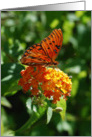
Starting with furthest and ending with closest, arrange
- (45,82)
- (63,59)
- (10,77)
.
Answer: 1. (63,59)
2. (10,77)
3. (45,82)

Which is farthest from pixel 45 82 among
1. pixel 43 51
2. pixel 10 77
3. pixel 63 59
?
pixel 63 59

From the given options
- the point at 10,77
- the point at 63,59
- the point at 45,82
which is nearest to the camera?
the point at 45,82

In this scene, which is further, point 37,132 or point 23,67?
point 37,132

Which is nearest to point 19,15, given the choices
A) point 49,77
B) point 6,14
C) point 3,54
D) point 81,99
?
point 6,14

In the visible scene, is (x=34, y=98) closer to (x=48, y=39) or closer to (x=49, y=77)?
(x=49, y=77)

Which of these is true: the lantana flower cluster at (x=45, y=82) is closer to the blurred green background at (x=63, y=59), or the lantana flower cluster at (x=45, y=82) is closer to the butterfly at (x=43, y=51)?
the butterfly at (x=43, y=51)

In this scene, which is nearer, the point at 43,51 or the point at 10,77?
the point at 43,51

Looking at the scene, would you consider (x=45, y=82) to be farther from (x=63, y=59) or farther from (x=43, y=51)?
(x=63, y=59)
